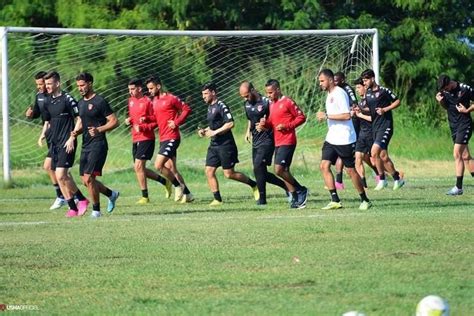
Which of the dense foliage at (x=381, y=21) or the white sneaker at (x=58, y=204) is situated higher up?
the dense foliage at (x=381, y=21)

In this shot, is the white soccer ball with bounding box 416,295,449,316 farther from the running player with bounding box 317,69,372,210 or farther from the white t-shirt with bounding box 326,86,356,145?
the white t-shirt with bounding box 326,86,356,145

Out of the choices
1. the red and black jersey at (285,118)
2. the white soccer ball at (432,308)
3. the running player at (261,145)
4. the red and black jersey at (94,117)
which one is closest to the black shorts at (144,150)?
the running player at (261,145)

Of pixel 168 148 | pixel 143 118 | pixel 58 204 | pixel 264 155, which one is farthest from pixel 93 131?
pixel 143 118

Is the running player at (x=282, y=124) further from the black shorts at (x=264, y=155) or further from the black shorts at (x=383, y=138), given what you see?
the black shorts at (x=383, y=138)

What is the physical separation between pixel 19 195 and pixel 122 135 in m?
5.13

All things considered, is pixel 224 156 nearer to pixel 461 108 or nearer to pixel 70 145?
pixel 70 145

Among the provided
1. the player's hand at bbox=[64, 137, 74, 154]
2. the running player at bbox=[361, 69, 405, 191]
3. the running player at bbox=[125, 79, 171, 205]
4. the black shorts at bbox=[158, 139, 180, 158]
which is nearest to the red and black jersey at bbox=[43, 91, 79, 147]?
the player's hand at bbox=[64, 137, 74, 154]

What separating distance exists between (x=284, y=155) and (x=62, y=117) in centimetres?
339

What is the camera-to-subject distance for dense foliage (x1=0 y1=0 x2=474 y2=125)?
3300 cm

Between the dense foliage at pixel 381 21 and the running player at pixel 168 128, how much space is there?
1279 cm

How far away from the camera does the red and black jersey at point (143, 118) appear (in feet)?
66.2

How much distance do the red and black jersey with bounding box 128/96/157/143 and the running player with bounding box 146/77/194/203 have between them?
9 cm

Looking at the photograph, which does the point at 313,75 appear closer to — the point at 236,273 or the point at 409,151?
the point at 409,151

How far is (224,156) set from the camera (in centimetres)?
1895
